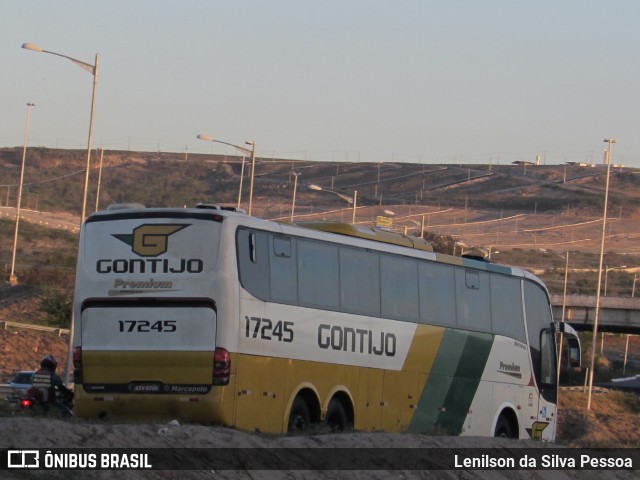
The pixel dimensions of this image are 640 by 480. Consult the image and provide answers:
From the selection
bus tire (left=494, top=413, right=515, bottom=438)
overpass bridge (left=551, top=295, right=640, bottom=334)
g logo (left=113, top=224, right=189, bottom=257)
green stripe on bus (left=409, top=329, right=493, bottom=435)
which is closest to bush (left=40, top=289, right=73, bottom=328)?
overpass bridge (left=551, top=295, right=640, bottom=334)

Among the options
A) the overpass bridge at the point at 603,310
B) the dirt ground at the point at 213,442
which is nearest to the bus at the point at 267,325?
the dirt ground at the point at 213,442

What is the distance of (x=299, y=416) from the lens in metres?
18.5

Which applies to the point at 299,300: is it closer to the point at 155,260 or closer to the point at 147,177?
the point at 155,260

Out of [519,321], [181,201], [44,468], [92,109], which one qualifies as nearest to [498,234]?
[181,201]

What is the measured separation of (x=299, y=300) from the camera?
61.1ft

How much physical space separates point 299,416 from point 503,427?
6934mm

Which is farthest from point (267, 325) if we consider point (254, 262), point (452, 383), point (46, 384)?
point (452, 383)

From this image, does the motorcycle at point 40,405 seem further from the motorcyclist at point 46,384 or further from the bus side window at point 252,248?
the bus side window at point 252,248

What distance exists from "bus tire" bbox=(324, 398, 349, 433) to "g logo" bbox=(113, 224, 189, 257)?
12.1 feet

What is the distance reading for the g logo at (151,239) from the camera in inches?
690

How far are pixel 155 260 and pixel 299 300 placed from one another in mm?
2300

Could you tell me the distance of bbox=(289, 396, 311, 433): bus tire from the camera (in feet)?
59.7

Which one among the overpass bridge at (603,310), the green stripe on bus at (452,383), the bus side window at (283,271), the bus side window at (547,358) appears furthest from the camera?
the overpass bridge at (603,310)

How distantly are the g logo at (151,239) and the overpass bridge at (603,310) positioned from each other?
58094 millimetres
